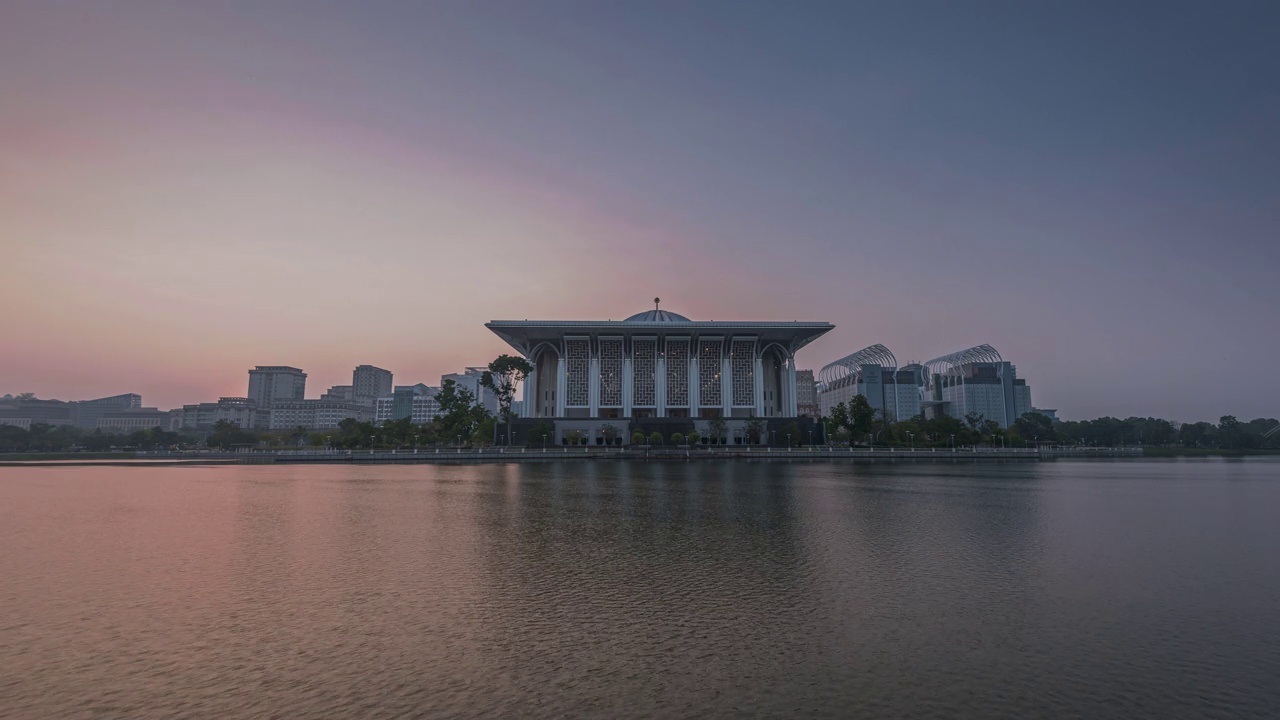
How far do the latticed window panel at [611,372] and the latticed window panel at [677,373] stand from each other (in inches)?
309

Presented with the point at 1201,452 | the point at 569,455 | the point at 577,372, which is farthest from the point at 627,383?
the point at 1201,452

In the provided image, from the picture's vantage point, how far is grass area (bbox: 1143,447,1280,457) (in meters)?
123

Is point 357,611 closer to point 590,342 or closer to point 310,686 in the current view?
point 310,686

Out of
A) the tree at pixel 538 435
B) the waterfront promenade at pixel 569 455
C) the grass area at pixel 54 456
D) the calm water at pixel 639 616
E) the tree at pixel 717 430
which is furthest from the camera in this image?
the grass area at pixel 54 456

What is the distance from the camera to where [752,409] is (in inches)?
3979

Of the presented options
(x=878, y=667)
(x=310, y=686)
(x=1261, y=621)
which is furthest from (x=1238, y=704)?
(x=310, y=686)

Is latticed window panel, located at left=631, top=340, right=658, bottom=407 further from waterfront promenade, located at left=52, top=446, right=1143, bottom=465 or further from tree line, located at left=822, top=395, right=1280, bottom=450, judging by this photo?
tree line, located at left=822, top=395, right=1280, bottom=450

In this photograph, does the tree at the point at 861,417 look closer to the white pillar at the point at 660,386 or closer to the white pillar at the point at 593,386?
the white pillar at the point at 660,386

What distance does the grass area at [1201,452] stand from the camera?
123188mm

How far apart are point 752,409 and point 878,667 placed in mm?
93427

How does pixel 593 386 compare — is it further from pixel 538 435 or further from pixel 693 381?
pixel 693 381

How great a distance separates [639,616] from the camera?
1112 centimetres

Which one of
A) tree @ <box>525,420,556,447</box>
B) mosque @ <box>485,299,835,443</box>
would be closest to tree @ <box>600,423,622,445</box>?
mosque @ <box>485,299,835,443</box>

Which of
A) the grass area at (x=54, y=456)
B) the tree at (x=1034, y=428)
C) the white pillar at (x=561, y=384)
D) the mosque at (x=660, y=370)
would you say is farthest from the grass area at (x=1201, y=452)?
the grass area at (x=54, y=456)
